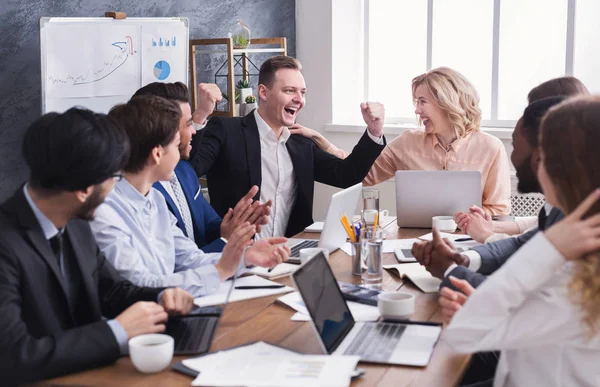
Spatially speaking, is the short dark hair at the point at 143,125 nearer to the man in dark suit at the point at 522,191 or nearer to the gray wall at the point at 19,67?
the man in dark suit at the point at 522,191

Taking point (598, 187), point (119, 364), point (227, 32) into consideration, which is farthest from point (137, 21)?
point (598, 187)

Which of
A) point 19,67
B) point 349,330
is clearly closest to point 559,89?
point 349,330

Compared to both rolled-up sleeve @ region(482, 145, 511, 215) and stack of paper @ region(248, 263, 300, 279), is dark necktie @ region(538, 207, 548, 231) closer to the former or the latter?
stack of paper @ region(248, 263, 300, 279)

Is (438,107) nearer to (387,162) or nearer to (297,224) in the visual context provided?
(387,162)

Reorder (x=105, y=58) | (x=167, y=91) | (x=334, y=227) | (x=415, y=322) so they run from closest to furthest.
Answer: (x=415, y=322)
(x=334, y=227)
(x=167, y=91)
(x=105, y=58)

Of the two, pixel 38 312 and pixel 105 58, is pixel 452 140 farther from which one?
pixel 38 312

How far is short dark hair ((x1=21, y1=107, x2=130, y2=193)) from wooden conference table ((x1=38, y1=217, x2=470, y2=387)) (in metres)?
0.41

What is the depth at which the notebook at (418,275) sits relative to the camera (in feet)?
7.28

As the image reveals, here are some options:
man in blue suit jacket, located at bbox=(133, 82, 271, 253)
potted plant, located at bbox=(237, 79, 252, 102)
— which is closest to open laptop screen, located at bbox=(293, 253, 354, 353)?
man in blue suit jacket, located at bbox=(133, 82, 271, 253)

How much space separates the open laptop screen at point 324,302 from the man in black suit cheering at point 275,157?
1.74m

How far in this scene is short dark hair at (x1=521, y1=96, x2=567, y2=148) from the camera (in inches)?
86.1

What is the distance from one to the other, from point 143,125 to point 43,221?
61 centimetres

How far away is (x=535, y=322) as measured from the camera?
145cm

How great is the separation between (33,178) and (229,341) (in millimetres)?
579
